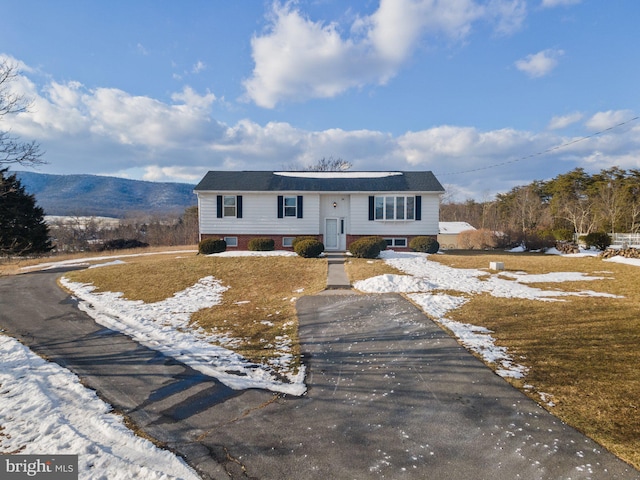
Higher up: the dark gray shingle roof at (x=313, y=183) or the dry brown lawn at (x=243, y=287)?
the dark gray shingle roof at (x=313, y=183)

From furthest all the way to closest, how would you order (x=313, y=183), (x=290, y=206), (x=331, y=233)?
1. (x=313, y=183)
2. (x=331, y=233)
3. (x=290, y=206)

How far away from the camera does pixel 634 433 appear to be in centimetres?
364

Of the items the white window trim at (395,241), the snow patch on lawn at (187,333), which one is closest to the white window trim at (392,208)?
the white window trim at (395,241)

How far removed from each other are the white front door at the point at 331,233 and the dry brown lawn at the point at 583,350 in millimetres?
11836

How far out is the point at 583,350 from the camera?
19.4ft

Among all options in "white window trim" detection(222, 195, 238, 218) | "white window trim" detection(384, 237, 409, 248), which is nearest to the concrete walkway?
"white window trim" detection(384, 237, 409, 248)

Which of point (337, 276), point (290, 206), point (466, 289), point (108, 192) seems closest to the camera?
point (466, 289)

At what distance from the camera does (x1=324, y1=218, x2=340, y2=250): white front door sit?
69.6ft

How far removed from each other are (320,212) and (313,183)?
223cm

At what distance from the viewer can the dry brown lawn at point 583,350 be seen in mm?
3920

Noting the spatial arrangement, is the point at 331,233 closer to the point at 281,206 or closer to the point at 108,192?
the point at 281,206

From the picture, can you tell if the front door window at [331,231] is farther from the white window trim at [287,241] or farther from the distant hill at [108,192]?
the distant hill at [108,192]

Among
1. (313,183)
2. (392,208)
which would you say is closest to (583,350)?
(392,208)

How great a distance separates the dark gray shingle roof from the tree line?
10.3 metres
